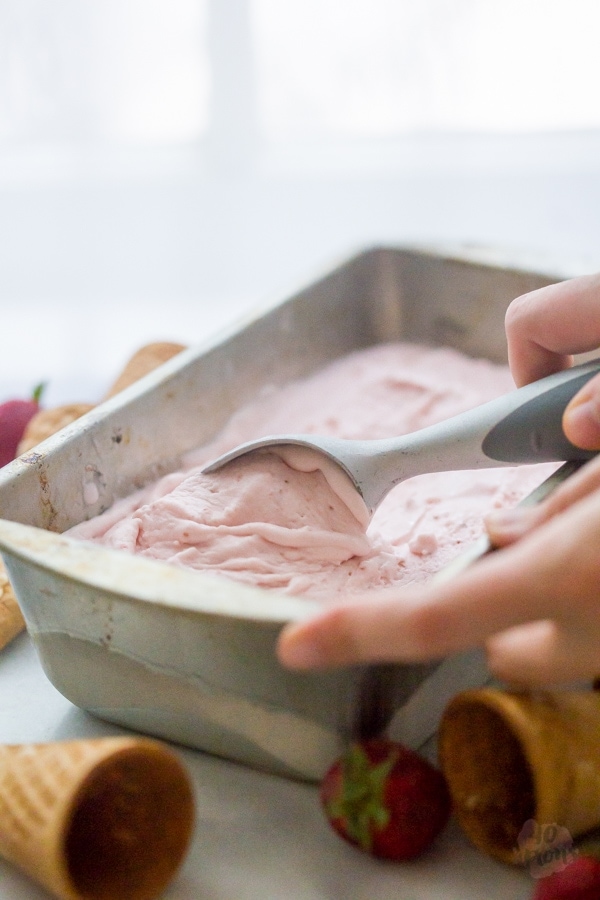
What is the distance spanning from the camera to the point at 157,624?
0.64 metres

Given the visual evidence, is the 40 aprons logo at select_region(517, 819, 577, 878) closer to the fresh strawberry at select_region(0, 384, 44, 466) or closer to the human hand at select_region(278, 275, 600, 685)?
the human hand at select_region(278, 275, 600, 685)

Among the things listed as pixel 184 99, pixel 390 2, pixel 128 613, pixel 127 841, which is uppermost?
pixel 390 2

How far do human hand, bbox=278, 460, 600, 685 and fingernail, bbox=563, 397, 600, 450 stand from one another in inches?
5.4

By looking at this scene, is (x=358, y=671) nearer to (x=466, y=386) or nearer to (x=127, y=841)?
(x=127, y=841)

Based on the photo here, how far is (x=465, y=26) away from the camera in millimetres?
1667

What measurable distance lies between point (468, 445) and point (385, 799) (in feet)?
0.96

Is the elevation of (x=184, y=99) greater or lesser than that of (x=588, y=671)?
greater

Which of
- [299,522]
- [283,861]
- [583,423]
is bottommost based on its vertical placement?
[283,861]

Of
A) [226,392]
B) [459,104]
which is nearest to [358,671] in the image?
[226,392]

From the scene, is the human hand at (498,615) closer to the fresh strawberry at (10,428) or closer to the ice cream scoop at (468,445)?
the ice cream scoop at (468,445)

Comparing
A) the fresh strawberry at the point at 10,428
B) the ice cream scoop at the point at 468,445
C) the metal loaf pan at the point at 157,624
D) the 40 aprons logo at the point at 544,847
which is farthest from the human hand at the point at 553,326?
the fresh strawberry at the point at 10,428

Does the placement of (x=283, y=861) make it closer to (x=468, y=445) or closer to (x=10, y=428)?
(x=468, y=445)

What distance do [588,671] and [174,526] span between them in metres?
0.34

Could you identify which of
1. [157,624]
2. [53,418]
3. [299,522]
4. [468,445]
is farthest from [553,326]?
[53,418]
